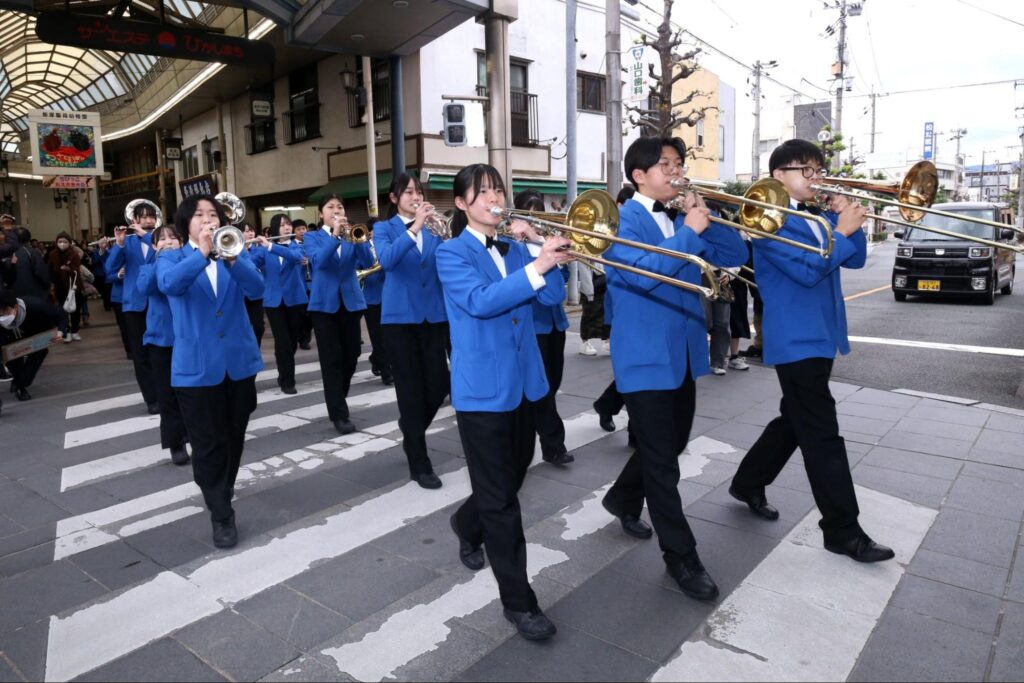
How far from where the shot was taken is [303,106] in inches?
805

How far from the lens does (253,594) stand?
358cm

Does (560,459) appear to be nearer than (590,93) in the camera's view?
Yes

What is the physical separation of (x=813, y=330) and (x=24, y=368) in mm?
8484

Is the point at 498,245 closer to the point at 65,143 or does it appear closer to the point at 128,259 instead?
the point at 128,259

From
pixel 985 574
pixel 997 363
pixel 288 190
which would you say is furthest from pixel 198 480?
pixel 288 190

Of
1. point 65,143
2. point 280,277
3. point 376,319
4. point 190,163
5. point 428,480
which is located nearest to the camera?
point 428,480

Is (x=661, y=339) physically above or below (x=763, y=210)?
below

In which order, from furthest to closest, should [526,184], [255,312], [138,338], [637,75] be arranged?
1. [526,184]
2. [637,75]
3. [255,312]
4. [138,338]

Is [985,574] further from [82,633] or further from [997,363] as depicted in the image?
[997,363]

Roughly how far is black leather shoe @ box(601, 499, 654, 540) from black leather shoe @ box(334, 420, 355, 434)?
10.1 ft

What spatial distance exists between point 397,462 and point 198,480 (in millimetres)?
1706

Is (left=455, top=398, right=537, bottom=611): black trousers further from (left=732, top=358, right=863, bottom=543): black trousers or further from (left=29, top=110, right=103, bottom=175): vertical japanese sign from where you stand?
(left=29, top=110, right=103, bottom=175): vertical japanese sign

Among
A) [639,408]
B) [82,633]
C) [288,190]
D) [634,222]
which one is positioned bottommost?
[82,633]

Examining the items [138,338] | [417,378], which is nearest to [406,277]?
[417,378]
